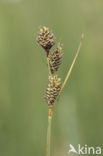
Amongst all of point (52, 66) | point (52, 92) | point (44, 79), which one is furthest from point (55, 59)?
point (44, 79)

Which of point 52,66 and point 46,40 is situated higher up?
point 46,40

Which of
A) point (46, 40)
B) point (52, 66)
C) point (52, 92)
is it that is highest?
point (46, 40)

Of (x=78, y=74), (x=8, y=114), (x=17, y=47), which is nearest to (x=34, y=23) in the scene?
(x=17, y=47)

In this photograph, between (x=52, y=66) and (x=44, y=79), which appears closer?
(x=52, y=66)

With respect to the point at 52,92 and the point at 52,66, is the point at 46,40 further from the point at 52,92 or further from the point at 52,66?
the point at 52,92

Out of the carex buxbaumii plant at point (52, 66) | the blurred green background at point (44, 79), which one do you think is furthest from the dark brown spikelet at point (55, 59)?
the blurred green background at point (44, 79)

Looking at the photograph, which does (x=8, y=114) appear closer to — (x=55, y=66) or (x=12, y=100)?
(x=12, y=100)

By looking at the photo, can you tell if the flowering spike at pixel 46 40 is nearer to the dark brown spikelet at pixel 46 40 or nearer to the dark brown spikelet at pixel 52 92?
the dark brown spikelet at pixel 46 40
